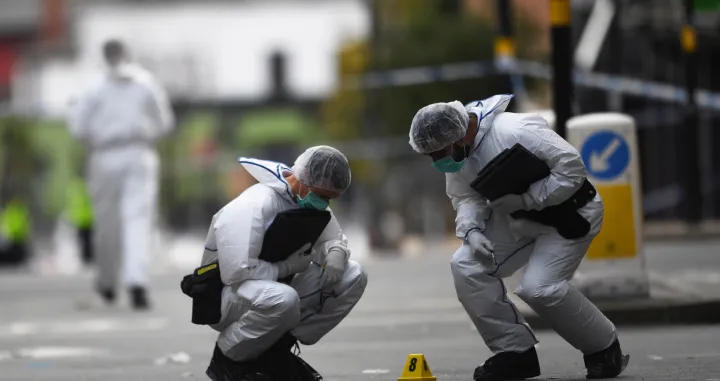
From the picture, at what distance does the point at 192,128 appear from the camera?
2275 inches

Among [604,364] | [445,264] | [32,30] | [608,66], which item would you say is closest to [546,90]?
[608,66]

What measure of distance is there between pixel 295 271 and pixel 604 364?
144 centimetres

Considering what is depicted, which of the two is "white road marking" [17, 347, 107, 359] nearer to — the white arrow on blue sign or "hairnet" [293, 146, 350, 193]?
the white arrow on blue sign

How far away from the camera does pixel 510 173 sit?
7453 mm

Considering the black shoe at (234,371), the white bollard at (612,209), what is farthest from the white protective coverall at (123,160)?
the black shoe at (234,371)

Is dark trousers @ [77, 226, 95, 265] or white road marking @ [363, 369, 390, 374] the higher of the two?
white road marking @ [363, 369, 390, 374]

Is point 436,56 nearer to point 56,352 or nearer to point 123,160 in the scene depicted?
point 123,160

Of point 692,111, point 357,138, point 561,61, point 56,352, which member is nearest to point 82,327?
point 56,352

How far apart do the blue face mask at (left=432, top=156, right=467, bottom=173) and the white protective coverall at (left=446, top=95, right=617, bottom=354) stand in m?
0.07

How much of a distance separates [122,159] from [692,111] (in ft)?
26.4

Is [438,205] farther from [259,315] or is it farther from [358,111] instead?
[259,315]

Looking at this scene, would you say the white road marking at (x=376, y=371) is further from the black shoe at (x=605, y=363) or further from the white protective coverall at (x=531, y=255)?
the black shoe at (x=605, y=363)

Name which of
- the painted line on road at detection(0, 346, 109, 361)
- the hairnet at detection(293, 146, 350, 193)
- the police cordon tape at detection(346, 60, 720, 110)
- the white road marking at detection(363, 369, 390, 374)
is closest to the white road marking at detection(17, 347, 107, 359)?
the painted line on road at detection(0, 346, 109, 361)

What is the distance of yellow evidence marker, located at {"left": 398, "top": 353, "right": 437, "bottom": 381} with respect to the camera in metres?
7.65
